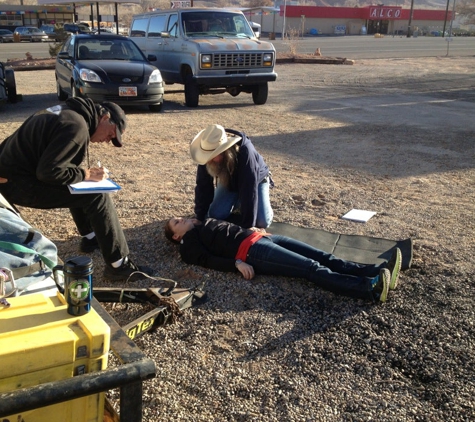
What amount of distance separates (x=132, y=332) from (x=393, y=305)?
5.77 ft

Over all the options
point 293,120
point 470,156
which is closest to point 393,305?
point 470,156

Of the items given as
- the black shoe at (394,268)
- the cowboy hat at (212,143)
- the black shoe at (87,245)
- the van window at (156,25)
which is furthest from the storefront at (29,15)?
the black shoe at (394,268)

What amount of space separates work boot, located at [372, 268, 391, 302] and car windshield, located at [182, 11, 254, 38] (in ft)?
32.4

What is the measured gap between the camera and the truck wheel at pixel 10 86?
11930 mm

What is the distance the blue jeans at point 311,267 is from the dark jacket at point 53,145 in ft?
4.62

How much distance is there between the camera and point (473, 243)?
4793 millimetres

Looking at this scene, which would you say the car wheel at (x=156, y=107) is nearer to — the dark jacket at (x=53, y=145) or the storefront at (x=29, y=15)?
the dark jacket at (x=53, y=145)

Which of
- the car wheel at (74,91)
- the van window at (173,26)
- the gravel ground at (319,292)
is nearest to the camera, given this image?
the gravel ground at (319,292)

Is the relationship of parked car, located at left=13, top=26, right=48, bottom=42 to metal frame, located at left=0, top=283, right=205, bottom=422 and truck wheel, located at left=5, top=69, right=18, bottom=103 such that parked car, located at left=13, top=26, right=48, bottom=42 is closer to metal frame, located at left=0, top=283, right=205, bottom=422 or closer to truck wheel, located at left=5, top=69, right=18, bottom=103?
truck wheel, located at left=5, top=69, right=18, bottom=103

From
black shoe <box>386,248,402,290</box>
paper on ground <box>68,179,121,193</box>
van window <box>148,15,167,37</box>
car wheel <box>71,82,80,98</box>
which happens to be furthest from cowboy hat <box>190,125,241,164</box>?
van window <box>148,15,167,37</box>

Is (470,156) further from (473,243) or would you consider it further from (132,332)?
(132,332)

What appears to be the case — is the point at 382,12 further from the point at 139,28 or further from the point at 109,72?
the point at 109,72

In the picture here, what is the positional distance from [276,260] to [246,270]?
0.24 metres

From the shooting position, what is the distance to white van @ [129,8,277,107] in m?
11.7
